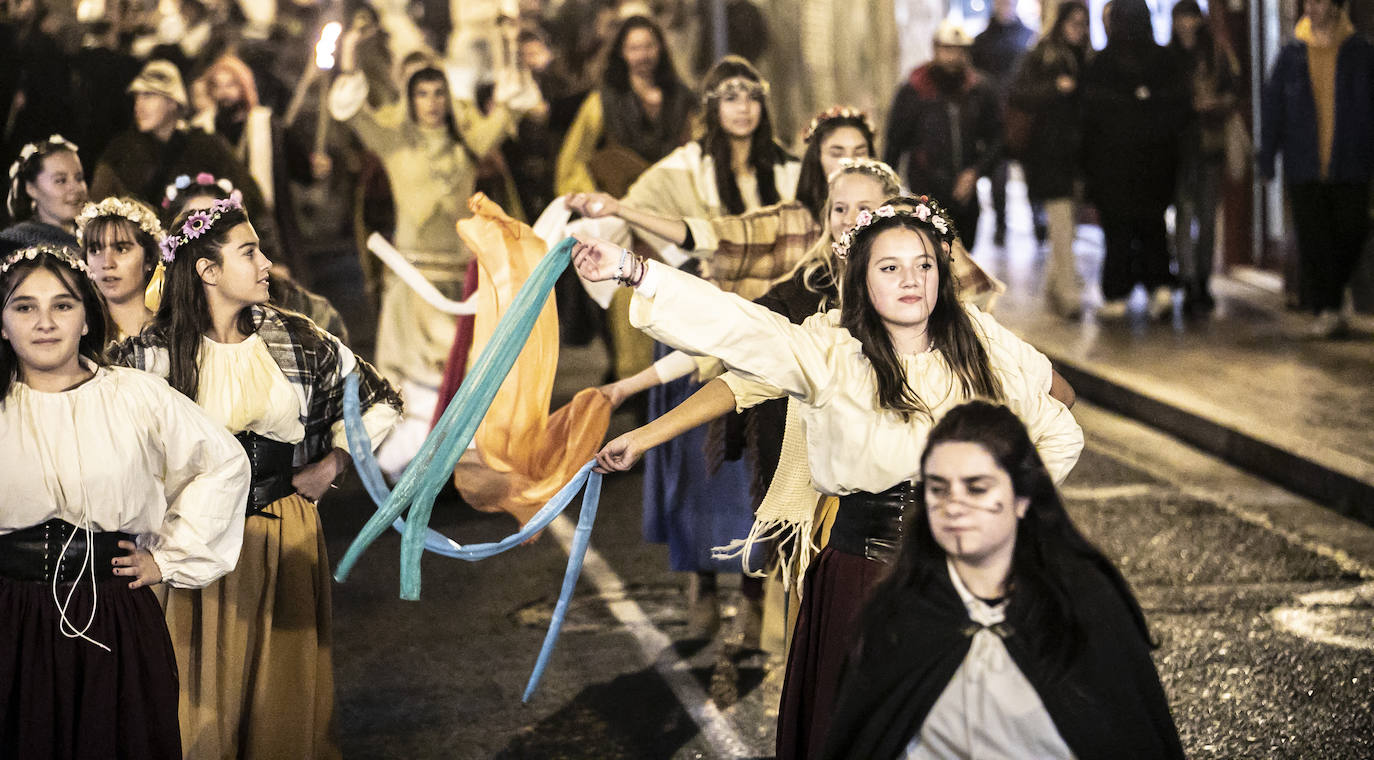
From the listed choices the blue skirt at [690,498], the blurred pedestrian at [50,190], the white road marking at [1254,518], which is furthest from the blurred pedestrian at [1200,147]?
the blurred pedestrian at [50,190]

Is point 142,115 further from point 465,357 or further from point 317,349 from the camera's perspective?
point 317,349

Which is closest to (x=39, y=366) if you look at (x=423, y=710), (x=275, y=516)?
(x=275, y=516)

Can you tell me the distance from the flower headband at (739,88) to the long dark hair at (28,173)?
102 inches

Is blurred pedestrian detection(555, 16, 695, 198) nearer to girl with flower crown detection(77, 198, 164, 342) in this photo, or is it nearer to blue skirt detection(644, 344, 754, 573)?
blue skirt detection(644, 344, 754, 573)

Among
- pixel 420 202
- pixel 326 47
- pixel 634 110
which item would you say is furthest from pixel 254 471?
pixel 634 110

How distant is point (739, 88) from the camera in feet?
25.5

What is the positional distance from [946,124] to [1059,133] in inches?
34.9

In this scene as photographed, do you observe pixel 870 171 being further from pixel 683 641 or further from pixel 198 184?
pixel 198 184

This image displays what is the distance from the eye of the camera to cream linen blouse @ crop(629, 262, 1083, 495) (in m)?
4.50

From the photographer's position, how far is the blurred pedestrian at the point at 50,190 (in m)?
7.51

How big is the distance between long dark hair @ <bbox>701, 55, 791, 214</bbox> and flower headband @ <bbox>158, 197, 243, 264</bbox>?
2692mm

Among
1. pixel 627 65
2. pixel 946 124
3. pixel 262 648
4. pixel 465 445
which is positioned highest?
pixel 627 65

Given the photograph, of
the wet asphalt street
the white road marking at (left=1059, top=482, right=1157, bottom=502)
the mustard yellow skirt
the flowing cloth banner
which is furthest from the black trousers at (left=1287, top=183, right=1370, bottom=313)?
the mustard yellow skirt

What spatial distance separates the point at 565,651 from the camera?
7.34m
